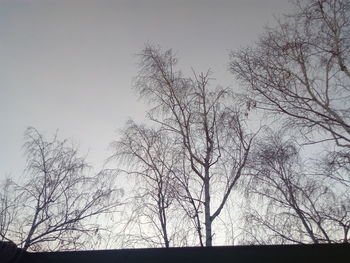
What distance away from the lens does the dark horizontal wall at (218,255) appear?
4277 mm

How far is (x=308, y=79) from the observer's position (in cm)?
741

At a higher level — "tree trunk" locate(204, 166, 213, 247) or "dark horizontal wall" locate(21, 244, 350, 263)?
"tree trunk" locate(204, 166, 213, 247)

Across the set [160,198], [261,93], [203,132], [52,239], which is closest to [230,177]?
Answer: [203,132]

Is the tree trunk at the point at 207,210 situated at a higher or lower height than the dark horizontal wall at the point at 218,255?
higher

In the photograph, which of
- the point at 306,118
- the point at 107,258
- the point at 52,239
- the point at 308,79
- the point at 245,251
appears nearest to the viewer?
the point at 245,251

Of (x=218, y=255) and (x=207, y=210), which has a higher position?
(x=207, y=210)

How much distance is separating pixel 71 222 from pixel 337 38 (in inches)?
358

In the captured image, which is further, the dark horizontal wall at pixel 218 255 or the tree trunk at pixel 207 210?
Answer: the tree trunk at pixel 207 210

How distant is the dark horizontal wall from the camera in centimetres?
428

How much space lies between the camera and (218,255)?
4465mm

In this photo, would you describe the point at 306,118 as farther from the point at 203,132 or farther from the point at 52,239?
the point at 52,239

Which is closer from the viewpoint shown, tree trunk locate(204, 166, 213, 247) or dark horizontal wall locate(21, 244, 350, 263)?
dark horizontal wall locate(21, 244, 350, 263)

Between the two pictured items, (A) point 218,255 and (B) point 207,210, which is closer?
(A) point 218,255

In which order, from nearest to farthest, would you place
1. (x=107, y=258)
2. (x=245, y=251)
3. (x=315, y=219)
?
(x=245, y=251)
(x=107, y=258)
(x=315, y=219)
